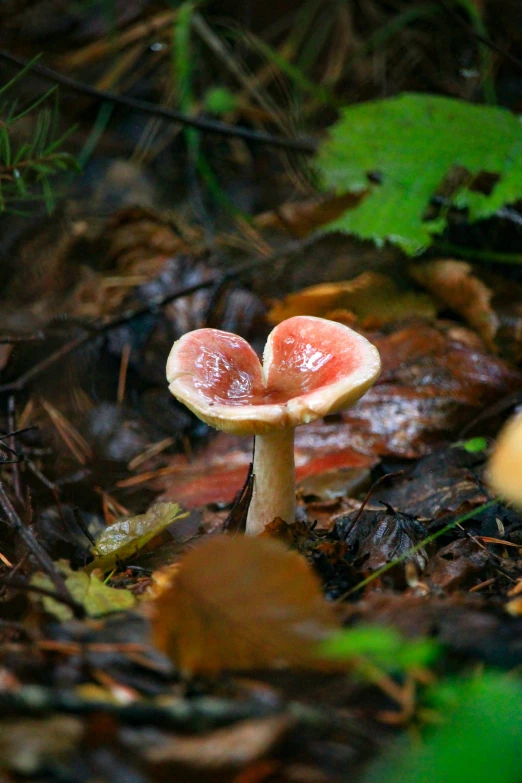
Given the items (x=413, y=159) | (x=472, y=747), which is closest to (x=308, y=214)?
(x=413, y=159)

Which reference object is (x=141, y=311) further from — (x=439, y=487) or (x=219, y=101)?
(x=219, y=101)

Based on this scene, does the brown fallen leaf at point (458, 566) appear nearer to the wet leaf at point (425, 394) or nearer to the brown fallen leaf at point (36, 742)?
the wet leaf at point (425, 394)

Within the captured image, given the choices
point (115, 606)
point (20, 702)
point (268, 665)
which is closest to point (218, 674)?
point (268, 665)

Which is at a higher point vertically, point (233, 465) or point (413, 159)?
point (413, 159)

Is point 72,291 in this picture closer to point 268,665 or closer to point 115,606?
point 115,606

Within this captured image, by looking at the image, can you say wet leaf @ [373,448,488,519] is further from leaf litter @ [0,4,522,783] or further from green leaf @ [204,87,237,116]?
green leaf @ [204,87,237,116]

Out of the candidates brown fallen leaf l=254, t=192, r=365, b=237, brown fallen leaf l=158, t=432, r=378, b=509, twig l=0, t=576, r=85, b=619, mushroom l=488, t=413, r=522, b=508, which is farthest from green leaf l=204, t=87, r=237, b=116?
twig l=0, t=576, r=85, b=619
